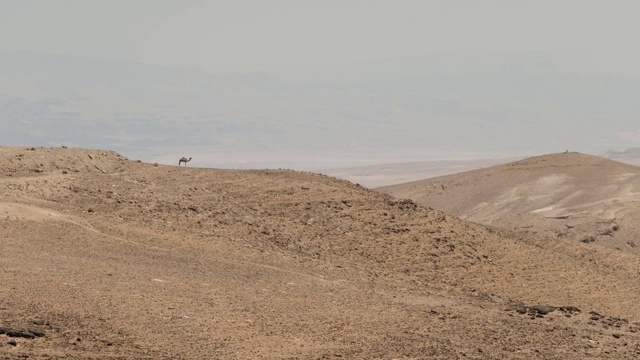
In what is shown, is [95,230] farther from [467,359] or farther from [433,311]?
[467,359]

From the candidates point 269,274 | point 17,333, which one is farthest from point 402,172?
point 17,333

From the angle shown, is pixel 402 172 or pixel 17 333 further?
pixel 402 172

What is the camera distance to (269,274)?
701 inches

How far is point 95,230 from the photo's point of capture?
62.1 ft

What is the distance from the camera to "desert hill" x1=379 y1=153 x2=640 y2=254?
39.0 m

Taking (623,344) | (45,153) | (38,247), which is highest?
(45,153)

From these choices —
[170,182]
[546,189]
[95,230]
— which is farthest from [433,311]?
[546,189]

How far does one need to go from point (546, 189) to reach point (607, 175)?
3021mm

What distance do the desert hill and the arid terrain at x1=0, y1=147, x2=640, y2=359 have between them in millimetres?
14146

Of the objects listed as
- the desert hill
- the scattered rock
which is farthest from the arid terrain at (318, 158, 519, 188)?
the scattered rock

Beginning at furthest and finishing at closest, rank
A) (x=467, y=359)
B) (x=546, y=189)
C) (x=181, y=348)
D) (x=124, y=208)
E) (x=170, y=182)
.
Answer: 1. (x=546, y=189)
2. (x=170, y=182)
3. (x=124, y=208)
4. (x=467, y=359)
5. (x=181, y=348)

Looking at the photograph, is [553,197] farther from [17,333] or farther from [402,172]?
[402,172]

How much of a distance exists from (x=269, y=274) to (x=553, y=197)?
109ft

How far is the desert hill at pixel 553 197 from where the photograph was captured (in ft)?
128
